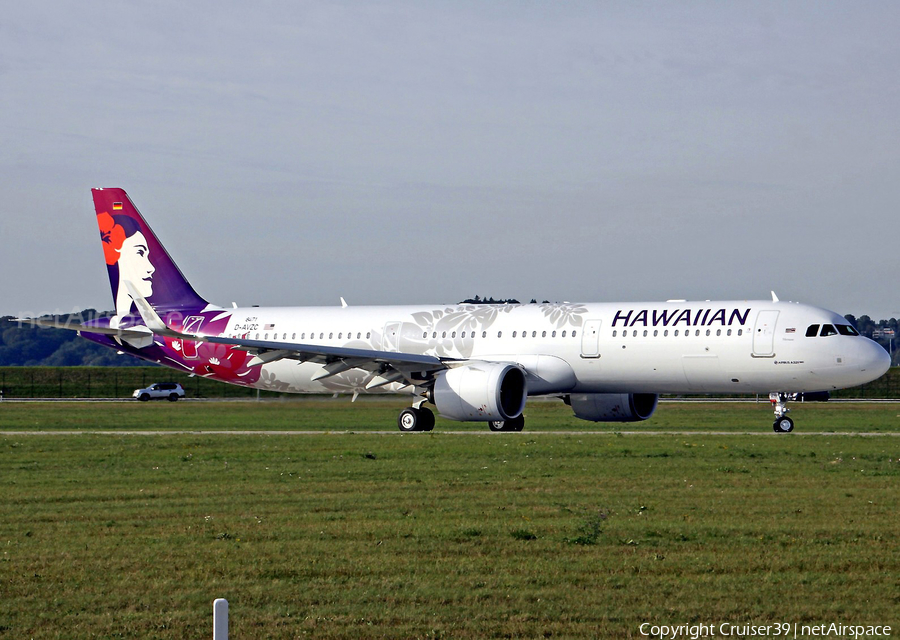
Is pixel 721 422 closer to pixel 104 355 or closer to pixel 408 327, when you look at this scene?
pixel 408 327

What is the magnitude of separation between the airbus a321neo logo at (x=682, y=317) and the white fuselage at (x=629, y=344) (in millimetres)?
30

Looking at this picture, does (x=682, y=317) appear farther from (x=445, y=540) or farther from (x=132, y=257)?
(x=445, y=540)

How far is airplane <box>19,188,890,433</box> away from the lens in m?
32.4

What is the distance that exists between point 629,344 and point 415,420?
7.13 m

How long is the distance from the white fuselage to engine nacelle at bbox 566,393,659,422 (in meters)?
1.64

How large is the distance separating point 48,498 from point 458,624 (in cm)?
1030

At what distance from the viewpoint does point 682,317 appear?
33.5 m

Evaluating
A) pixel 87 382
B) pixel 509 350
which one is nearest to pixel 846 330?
pixel 509 350

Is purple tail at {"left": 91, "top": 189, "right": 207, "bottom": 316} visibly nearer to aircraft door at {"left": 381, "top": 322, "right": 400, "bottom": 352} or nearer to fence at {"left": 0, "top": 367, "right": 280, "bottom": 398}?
aircraft door at {"left": 381, "top": 322, "right": 400, "bottom": 352}

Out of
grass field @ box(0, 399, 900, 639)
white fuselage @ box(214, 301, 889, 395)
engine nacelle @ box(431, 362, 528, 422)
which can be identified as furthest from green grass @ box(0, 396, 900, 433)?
grass field @ box(0, 399, 900, 639)

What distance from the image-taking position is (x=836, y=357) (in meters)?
31.9

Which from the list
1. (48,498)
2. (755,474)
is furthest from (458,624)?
(755,474)

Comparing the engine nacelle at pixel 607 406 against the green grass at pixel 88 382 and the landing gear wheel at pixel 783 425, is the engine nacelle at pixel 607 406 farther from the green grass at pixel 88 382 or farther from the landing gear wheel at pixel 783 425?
the green grass at pixel 88 382

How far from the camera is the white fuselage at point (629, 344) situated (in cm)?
3216
